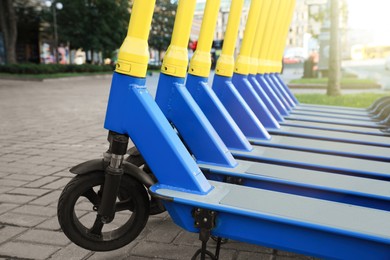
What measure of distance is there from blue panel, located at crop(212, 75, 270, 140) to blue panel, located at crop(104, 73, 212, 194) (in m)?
1.46

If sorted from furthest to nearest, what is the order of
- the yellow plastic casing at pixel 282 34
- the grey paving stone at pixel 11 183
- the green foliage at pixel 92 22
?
1. the green foliage at pixel 92 22
2. the yellow plastic casing at pixel 282 34
3. the grey paving stone at pixel 11 183

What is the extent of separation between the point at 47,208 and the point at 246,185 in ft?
5.15

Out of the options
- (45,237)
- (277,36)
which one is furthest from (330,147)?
(277,36)

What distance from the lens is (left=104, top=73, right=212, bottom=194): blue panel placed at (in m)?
2.23

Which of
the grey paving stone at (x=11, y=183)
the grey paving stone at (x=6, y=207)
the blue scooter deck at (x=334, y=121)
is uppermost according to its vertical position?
the blue scooter deck at (x=334, y=121)

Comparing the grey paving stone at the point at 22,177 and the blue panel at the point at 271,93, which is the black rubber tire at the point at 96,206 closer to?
the grey paving stone at the point at 22,177

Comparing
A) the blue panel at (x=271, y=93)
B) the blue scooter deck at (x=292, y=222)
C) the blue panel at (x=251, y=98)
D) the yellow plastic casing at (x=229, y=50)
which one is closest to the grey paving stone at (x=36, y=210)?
the blue scooter deck at (x=292, y=222)

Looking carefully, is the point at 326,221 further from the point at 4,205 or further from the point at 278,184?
the point at 4,205

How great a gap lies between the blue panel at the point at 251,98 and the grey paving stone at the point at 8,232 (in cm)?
231

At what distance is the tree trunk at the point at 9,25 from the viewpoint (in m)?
24.3

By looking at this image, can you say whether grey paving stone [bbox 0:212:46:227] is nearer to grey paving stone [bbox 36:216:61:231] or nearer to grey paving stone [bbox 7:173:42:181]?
grey paving stone [bbox 36:216:61:231]

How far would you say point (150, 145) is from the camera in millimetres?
2268

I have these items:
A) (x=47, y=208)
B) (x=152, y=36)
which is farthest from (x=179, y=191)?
(x=152, y=36)

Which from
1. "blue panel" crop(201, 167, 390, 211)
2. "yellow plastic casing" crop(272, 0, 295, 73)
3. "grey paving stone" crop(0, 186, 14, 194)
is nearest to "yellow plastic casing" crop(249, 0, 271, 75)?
"yellow plastic casing" crop(272, 0, 295, 73)
